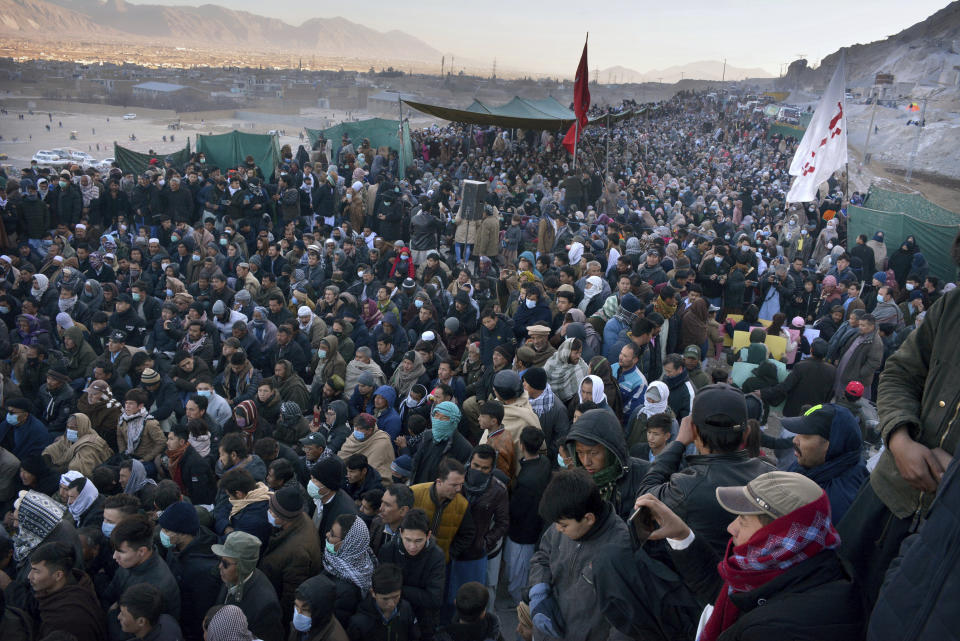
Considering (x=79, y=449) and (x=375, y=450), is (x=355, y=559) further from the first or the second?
(x=79, y=449)

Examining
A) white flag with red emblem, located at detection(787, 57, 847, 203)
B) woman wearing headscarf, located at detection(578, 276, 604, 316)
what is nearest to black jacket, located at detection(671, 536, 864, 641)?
woman wearing headscarf, located at detection(578, 276, 604, 316)

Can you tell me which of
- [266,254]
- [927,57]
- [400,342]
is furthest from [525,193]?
[927,57]

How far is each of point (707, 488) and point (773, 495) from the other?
568mm

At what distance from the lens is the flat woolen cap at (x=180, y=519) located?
3.30m

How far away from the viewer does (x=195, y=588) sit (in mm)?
3207

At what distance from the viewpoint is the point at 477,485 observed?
3465 mm

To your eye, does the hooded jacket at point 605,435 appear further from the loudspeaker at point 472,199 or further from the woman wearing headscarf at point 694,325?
the loudspeaker at point 472,199

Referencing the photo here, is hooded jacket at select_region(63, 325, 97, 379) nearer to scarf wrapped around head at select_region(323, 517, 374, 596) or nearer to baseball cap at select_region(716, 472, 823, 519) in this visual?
scarf wrapped around head at select_region(323, 517, 374, 596)

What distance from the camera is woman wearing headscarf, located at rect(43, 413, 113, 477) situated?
4621 mm

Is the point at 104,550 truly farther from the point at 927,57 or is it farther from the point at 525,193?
the point at 927,57

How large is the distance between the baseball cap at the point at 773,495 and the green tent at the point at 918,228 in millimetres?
9661

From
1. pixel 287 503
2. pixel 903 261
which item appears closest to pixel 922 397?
pixel 287 503

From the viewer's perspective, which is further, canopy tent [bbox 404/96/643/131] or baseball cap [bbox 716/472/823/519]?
canopy tent [bbox 404/96/643/131]

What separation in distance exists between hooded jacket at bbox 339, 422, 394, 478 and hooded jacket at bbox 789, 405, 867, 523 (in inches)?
107
